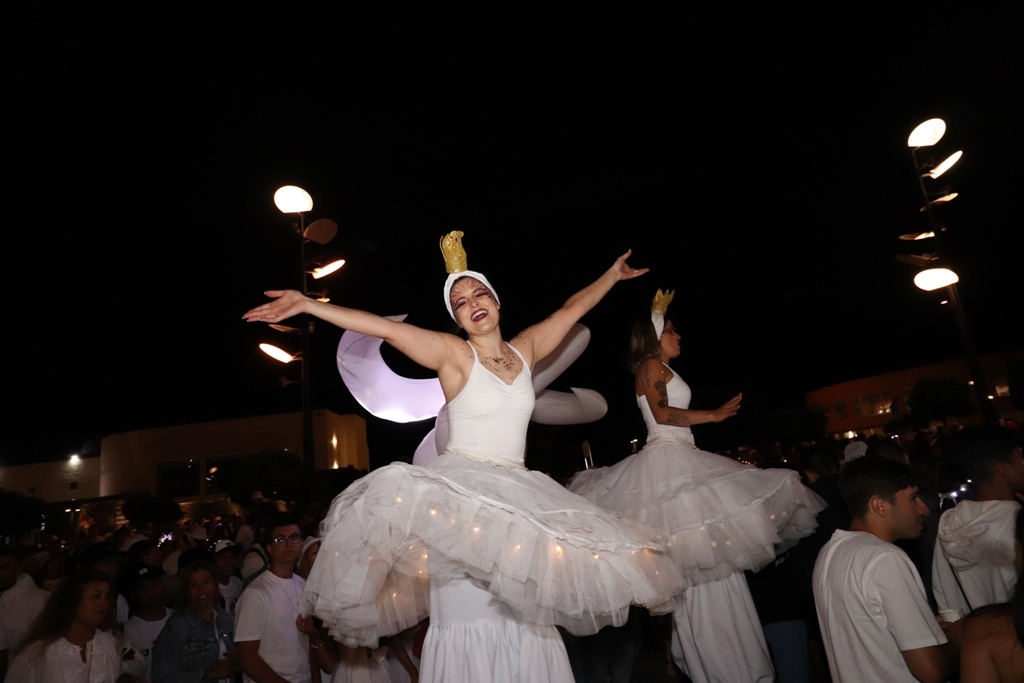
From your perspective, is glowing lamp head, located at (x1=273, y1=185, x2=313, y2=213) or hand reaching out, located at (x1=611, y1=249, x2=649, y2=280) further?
glowing lamp head, located at (x1=273, y1=185, x2=313, y2=213)

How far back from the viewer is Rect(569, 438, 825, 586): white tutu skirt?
164 inches

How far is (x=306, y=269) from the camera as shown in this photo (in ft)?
31.2

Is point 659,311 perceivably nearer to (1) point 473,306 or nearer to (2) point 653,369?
(2) point 653,369

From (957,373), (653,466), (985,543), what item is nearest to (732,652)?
(653,466)

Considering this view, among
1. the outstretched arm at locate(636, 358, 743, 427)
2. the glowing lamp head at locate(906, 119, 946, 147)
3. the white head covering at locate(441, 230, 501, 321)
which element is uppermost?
the glowing lamp head at locate(906, 119, 946, 147)

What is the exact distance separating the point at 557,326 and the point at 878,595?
1.96 metres

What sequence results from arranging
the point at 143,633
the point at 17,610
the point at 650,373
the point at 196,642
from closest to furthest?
the point at 196,642, the point at 650,373, the point at 143,633, the point at 17,610

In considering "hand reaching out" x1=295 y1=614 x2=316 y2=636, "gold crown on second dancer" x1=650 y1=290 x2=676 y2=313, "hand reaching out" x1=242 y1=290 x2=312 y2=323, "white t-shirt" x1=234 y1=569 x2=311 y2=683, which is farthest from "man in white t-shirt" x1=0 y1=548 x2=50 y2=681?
"gold crown on second dancer" x1=650 y1=290 x2=676 y2=313

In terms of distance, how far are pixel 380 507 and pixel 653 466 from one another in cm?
251

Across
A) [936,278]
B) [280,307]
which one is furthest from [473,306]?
[936,278]

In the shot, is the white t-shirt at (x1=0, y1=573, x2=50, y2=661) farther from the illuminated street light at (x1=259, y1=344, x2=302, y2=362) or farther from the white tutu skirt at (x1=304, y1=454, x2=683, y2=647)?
the white tutu skirt at (x1=304, y1=454, x2=683, y2=647)

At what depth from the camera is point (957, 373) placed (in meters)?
54.7

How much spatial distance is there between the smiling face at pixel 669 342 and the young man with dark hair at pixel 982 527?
2.22m

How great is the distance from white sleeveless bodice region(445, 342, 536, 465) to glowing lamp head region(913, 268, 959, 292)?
25.3 feet
